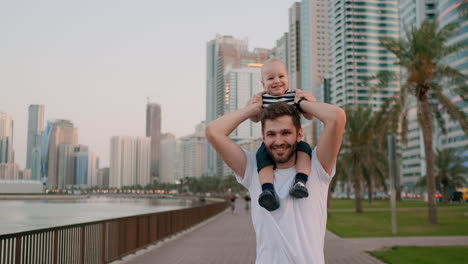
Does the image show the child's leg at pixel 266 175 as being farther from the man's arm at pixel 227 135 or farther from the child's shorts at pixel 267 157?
the man's arm at pixel 227 135

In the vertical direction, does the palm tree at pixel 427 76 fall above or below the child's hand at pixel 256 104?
above

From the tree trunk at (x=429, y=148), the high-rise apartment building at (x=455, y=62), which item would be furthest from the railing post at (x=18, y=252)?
the high-rise apartment building at (x=455, y=62)

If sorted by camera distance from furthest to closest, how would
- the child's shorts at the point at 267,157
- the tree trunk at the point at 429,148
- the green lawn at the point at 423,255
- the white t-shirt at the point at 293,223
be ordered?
the tree trunk at the point at 429,148
the green lawn at the point at 423,255
the child's shorts at the point at 267,157
the white t-shirt at the point at 293,223

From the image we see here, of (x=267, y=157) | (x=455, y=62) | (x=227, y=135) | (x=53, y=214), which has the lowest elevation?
(x=53, y=214)

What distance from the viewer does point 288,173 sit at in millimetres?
2818

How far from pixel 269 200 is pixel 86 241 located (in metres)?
8.14

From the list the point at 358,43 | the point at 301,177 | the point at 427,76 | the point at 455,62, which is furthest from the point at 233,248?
the point at 358,43

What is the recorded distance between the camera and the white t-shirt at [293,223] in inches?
102

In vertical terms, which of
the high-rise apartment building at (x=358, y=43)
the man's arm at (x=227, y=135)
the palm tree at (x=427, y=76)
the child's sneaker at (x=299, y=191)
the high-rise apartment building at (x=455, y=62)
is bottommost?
the child's sneaker at (x=299, y=191)

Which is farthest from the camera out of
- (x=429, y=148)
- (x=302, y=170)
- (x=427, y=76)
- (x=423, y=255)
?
(x=429, y=148)

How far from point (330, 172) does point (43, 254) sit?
6.51 metres

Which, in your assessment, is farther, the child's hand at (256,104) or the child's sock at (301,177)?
the child's hand at (256,104)

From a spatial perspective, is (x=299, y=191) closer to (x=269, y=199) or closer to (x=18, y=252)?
(x=269, y=199)

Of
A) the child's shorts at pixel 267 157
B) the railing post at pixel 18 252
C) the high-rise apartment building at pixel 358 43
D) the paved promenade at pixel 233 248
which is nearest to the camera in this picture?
the child's shorts at pixel 267 157
